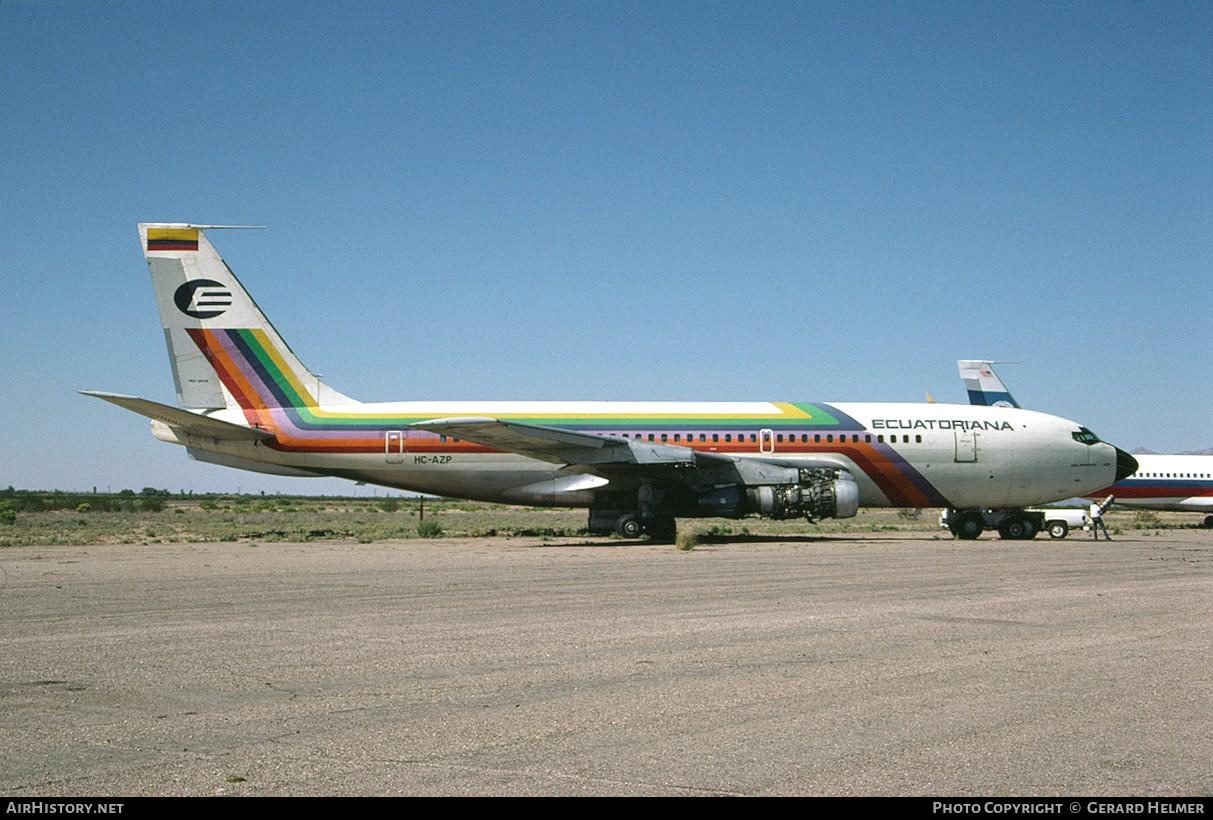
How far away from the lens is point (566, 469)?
31.0 meters

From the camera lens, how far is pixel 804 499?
29.3 metres

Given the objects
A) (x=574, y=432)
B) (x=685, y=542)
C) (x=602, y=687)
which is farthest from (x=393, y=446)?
(x=602, y=687)

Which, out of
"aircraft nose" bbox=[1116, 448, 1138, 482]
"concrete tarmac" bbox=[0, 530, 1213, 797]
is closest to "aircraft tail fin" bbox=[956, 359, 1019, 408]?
"aircraft nose" bbox=[1116, 448, 1138, 482]

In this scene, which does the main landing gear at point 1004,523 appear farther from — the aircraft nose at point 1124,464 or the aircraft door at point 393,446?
the aircraft door at point 393,446

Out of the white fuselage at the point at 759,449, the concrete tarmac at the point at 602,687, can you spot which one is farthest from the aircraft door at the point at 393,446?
the concrete tarmac at the point at 602,687

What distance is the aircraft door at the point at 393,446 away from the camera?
31.2 meters

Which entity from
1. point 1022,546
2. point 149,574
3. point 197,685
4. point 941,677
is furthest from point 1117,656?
point 1022,546

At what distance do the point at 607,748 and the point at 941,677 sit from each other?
3362mm

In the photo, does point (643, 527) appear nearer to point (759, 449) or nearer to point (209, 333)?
point (759, 449)

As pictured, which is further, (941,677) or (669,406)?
(669,406)

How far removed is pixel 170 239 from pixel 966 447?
22.2 m

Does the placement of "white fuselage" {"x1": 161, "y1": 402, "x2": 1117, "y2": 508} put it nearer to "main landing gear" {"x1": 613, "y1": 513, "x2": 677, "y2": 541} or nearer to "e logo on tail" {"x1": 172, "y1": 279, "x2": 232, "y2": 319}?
"main landing gear" {"x1": 613, "y1": 513, "x2": 677, "y2": 541}
